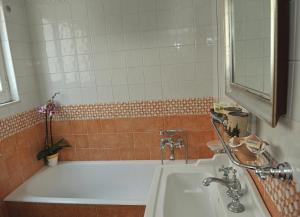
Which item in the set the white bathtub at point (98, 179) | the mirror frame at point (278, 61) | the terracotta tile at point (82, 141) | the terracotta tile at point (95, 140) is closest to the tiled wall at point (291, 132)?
the mirror frame at point (278, 61)

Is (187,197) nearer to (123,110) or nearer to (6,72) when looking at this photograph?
(123,110)

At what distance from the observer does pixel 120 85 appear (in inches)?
90.4

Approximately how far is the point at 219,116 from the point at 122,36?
1353mm

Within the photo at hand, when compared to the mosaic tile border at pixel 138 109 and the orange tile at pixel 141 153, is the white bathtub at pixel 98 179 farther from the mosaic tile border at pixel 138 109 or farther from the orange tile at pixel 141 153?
the mosaic tile border at pixel 138 109

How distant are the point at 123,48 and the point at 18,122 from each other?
118 cm

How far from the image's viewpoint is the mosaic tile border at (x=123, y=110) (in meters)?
2.24

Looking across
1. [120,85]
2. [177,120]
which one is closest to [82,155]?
[120,85]

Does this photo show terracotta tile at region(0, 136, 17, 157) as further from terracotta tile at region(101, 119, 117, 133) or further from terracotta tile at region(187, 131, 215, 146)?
terracotta tile at region(187, 131, 215, 146)

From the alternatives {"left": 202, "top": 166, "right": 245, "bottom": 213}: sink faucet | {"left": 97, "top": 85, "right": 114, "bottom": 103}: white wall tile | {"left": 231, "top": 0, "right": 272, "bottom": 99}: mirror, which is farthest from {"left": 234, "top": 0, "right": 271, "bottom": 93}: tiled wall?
{"left": 97, "top": 85, "right": 114, "bottom": 103}: white wall tile

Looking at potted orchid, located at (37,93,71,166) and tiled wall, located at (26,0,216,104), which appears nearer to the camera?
tiled wall, located at (26,0,216,104)

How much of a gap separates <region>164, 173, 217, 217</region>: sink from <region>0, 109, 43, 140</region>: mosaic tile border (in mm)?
1489

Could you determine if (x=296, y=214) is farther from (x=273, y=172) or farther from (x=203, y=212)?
(x=203, y=212)

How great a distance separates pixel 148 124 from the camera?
2.34 metres

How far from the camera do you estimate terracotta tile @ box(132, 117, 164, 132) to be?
2324mm
